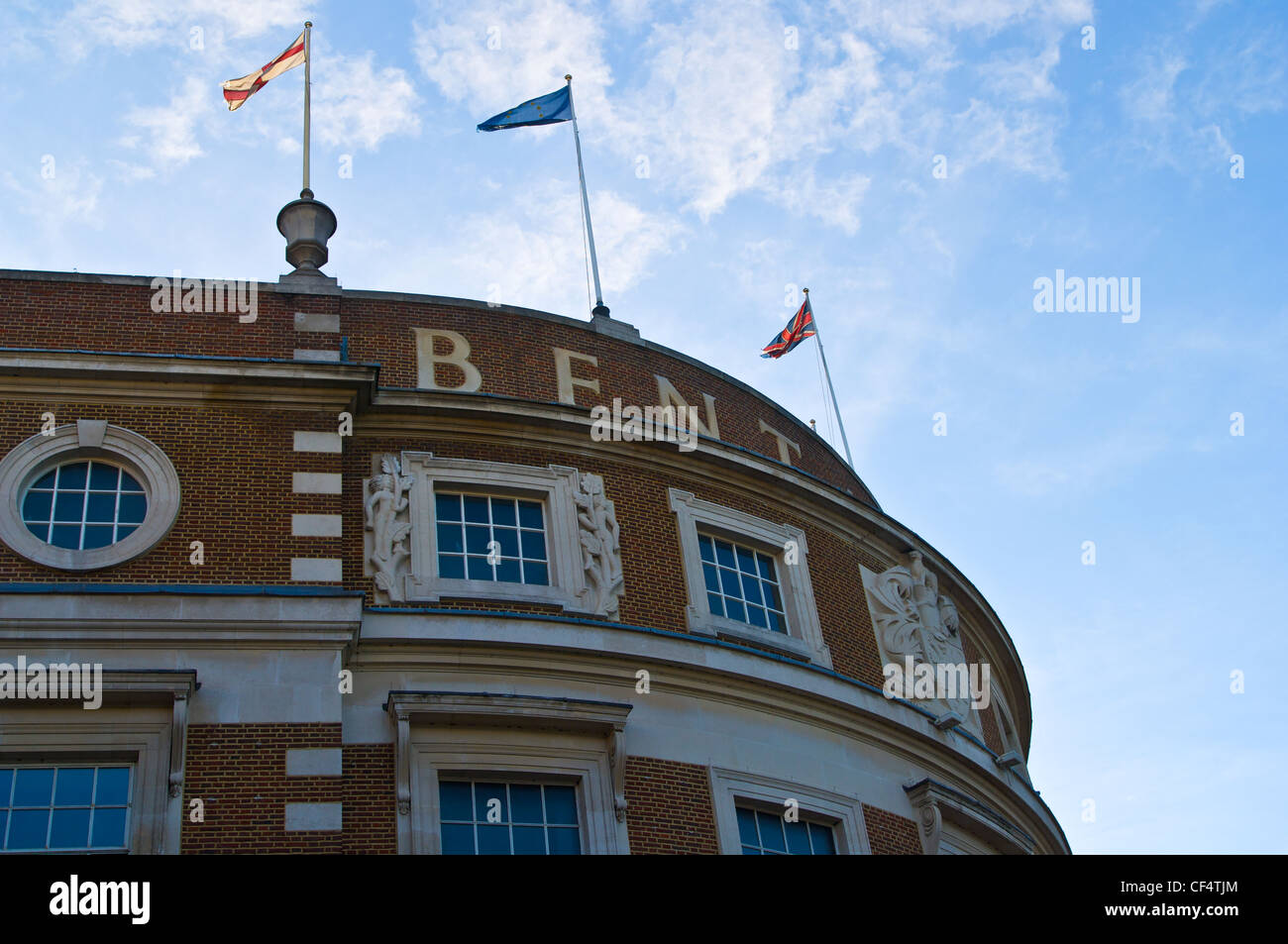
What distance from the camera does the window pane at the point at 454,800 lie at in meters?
18.8

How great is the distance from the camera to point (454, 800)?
18922 mm

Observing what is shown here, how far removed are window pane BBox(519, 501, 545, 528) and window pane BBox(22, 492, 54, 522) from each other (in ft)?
19.2

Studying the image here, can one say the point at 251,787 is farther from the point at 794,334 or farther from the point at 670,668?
the point at 794,334

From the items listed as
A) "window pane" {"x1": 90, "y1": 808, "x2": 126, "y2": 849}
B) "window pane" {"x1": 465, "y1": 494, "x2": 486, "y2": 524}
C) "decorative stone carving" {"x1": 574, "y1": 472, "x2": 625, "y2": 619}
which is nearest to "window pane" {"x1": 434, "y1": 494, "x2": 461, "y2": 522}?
"window pane" {"x1": 465, "y1": 494, "x2": 486, "y2": 524}

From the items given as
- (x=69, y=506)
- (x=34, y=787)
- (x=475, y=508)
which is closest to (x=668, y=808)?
(x=475, y=508)

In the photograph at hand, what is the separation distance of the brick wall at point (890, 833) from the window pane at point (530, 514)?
5687 millimetres

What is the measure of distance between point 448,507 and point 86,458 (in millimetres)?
4506

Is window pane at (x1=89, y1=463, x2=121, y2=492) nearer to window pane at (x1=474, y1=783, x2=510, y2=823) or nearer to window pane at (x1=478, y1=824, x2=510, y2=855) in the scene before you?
window pane at (x1=474, y1=783, x2=510, y2=823)

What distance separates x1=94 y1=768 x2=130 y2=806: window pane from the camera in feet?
57.5

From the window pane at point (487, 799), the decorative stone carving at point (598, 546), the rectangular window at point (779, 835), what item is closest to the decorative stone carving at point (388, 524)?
the decorative stone carving at point (598, 546)

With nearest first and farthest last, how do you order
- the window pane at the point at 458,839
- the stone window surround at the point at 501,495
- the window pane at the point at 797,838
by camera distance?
the window pane at the point at 458,839, the stone window surround at the point at 501,495, the window pane at the point at 797,838

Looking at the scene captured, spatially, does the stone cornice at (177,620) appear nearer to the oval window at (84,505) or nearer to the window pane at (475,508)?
the oval window at (84,505)
